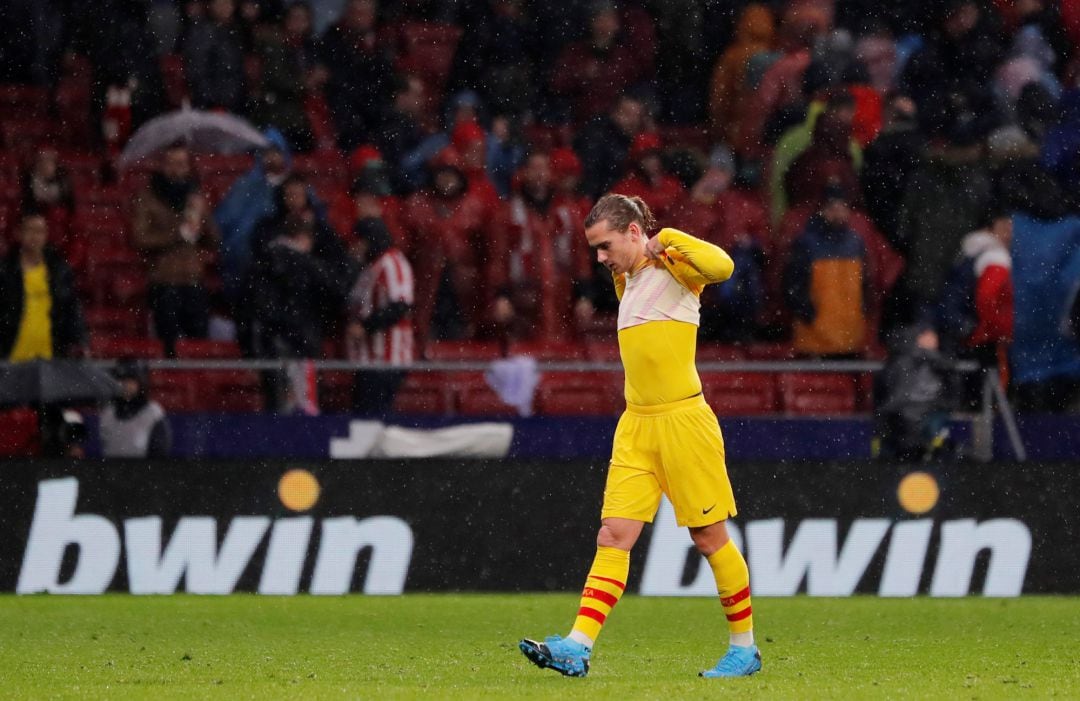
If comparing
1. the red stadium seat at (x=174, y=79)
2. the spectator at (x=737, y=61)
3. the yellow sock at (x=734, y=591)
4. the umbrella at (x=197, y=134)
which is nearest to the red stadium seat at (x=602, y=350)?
the spectator at (x=737, y=61)

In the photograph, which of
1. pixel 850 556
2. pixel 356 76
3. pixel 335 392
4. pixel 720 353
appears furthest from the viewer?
pixel 356 76

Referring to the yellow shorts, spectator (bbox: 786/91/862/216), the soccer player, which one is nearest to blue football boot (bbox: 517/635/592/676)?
the soccer player

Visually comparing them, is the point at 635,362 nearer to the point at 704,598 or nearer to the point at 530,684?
the point at 530,684

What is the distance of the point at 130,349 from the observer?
48.1ft

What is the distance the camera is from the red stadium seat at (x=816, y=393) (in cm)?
1462

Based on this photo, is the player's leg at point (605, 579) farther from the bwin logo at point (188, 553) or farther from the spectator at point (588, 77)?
the spectator at point (588, 77)

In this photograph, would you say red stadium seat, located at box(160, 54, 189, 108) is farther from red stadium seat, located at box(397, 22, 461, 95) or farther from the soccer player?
the soccer player

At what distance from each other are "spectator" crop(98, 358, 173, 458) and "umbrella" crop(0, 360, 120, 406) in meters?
0.12

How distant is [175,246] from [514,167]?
9.23 ft

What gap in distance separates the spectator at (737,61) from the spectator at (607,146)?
124cm


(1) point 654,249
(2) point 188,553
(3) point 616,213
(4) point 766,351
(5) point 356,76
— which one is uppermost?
(5) point 356,76

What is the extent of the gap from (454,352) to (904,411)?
3364 millimetres

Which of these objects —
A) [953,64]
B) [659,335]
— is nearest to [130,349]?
[953,64]

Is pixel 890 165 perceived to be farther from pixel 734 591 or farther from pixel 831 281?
A: pixel 734 591
